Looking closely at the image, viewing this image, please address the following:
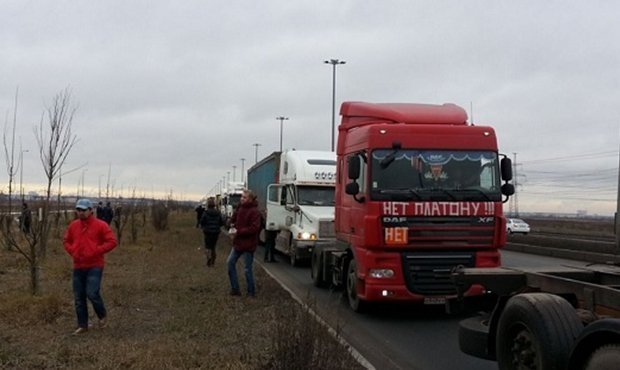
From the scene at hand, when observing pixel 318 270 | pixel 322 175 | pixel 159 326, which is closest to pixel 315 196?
pixel 322 175

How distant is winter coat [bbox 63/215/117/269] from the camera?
28.3 ft

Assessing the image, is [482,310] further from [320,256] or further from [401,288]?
[320,256]

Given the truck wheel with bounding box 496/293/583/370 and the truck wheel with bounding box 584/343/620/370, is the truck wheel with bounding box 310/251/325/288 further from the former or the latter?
the truck wheel with bounding box 584/343/620/370

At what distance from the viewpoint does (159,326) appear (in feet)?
30.3

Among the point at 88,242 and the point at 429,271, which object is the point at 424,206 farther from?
the point at 88,242

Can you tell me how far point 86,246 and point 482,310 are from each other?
4.89 meters

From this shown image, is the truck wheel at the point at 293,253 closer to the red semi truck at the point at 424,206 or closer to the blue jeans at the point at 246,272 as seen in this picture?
the blue jeans at the point at 246,272

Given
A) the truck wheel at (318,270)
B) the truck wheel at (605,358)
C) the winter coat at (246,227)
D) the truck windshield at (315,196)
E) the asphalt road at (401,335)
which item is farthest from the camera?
the truck windshield at (315,196)

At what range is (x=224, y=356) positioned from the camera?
7.20m

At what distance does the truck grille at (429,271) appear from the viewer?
9953mm

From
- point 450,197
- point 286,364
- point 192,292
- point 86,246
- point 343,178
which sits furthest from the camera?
point 192,292

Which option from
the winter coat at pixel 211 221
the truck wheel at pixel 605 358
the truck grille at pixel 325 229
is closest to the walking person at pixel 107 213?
the winter coat at pixel 211 221

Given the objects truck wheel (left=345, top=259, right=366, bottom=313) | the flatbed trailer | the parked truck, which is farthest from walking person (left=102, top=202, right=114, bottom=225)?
the flatbed trailer

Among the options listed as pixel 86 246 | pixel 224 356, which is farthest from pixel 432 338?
pixel 86 246
